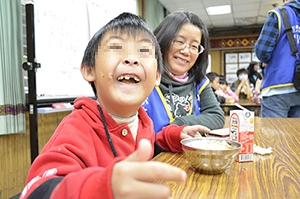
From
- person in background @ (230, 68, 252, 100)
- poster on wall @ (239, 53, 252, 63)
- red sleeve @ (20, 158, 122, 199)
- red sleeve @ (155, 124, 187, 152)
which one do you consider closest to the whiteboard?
red sleeve @ (155, 124, 187, 152)

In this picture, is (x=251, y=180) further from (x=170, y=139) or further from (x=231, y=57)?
(x=231, y=57)

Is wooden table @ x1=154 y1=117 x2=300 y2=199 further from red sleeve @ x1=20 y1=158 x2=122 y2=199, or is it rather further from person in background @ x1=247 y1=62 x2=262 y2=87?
person in background @ x1=247 y1=62 x2=262 y2=87

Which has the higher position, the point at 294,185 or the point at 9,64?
the point at 9,64

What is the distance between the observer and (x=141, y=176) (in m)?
0.30

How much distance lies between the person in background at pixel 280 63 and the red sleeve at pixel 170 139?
4.27 ft

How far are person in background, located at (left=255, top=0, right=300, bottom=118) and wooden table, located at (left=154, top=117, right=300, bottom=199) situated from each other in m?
1.16

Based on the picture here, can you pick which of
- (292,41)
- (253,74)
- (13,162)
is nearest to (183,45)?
(292,41)

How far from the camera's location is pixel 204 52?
1.32 meters

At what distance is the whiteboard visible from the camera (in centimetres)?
201

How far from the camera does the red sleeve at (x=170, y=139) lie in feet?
2.91

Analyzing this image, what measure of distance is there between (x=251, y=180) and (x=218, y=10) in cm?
663

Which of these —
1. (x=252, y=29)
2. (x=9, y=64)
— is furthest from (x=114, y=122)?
(x=252, y=29)

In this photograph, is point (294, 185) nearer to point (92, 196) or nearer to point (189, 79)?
point (92, 196)

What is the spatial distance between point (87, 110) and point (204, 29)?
0.82 meters
